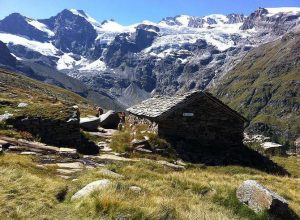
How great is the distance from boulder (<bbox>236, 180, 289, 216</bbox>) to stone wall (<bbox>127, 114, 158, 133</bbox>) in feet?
68.0

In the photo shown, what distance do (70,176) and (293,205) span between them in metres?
8.15

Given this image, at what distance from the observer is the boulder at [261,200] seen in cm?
1354

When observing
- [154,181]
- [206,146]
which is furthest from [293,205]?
[206,146]

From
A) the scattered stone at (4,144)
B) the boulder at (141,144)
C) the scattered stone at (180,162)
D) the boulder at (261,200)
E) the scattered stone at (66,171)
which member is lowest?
the scattered stone at (180,162)

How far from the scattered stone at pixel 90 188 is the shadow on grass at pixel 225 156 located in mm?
19366

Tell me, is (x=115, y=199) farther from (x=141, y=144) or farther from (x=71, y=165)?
(x=141, y=144)

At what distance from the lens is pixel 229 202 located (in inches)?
574

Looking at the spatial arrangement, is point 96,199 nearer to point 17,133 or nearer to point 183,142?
point 17,133

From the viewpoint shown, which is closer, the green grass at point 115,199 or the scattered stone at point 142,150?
the green grass at point 115,199

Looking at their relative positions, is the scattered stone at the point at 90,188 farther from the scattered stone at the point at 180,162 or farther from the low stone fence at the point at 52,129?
the low stone fence at the point at 52,129

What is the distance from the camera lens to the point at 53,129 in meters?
30.1

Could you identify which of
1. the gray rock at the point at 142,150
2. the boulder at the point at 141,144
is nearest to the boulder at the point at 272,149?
the boulder at the point at 141,144

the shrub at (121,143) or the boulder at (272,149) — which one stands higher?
the shrub at (121,143)

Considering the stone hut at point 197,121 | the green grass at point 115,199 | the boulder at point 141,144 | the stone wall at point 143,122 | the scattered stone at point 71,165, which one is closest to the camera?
the green grass at point 115,199
